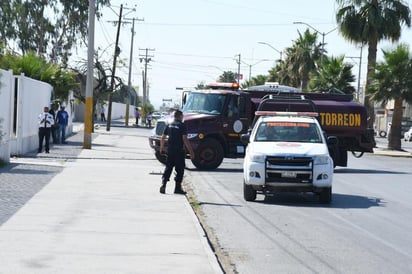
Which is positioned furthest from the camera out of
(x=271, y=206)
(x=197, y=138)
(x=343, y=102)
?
(x=343, y=102)

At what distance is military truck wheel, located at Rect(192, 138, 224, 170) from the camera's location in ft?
81.6

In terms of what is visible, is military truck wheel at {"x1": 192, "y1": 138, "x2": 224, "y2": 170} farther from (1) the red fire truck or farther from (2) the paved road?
(2) the paved road

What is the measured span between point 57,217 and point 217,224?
261 cm

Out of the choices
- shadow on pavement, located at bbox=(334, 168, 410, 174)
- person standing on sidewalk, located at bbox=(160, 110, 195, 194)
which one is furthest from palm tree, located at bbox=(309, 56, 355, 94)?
person standing on sidewalk, located at bbox=(160, 110, 195, 194)

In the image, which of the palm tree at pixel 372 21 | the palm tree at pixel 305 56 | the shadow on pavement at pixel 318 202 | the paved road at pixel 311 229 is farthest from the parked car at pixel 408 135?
the shadow on pavement at pixel 318 202

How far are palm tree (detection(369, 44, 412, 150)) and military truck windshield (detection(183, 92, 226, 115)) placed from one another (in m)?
22.7

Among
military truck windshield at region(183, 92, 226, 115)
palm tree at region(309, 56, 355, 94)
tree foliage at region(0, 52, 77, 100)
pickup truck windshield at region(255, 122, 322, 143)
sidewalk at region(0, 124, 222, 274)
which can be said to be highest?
palm tree at region(309, 56, 355, 94)

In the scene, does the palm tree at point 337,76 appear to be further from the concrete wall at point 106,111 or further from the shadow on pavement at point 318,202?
the shadow on pavement at point 318,202

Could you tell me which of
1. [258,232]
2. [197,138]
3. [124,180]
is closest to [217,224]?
[258,232]

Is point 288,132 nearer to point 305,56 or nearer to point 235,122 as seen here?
point 235,122

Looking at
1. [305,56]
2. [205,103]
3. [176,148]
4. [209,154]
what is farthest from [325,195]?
[305,56]

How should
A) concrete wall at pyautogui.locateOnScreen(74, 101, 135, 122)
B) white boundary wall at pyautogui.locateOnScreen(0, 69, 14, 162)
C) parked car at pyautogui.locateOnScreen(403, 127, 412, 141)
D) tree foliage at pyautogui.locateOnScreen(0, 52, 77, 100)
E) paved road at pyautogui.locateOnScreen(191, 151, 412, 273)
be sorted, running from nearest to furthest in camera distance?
paved road at pyautogui.locateOnScreen(191, 151, 412, 273), white boundary wall at pyautogui.locateOnScreen(0, 69, 14, 162), tree foliage at pyautogui.locateOnScreen(0, 52, 77, 100), parked car at pyautogui.locateOnScreen(403, 127, 412, 141), concrete wall at pyautogui.locateOnScreen(74, 101, 135, 122)

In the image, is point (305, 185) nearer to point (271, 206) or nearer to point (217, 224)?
point (271, 206)

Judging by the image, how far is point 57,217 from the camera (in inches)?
490
